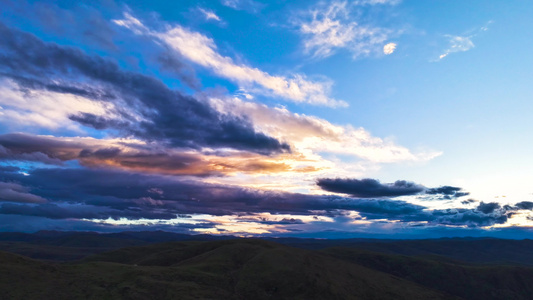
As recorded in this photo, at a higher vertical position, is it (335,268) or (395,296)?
(335,268)

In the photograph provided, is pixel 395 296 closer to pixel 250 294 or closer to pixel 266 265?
pixel 266 265

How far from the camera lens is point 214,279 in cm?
12950

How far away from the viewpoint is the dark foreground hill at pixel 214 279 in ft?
307

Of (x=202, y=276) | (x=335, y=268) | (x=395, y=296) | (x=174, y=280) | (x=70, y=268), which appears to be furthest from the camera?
(x=335, y=268)

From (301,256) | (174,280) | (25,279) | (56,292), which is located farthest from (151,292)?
(301,256)

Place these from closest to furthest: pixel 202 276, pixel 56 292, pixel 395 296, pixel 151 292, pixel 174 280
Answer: pixel 56 292 → pixel 151 292 → pixel 174 280 → pixel 202 276 → pixel 395 296

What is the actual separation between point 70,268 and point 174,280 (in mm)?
34474

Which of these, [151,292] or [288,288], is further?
[288,288]

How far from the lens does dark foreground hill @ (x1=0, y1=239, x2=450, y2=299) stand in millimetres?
93556

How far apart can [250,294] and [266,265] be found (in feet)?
94.8

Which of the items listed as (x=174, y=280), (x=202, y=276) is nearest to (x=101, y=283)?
(x=174, y=280)

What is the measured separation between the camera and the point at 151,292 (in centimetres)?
10194

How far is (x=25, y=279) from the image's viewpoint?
3588 inches

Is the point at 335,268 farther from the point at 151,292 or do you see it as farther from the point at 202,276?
the point at 151,292
